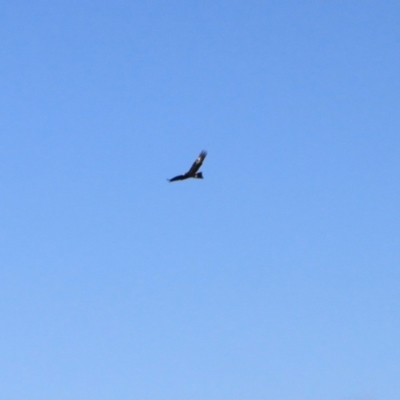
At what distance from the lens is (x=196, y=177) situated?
2636 cm
